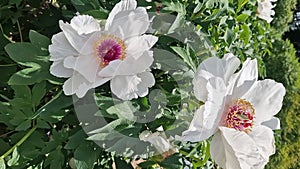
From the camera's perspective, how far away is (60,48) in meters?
0.65

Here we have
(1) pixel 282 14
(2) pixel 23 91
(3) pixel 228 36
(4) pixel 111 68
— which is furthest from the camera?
(1) pixel 282 14

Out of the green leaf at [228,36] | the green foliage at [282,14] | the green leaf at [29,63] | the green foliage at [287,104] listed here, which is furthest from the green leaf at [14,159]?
the green foliage at [282,14]

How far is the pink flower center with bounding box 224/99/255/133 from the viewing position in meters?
0.69

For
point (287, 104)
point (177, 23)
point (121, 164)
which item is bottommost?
point (287, 104)

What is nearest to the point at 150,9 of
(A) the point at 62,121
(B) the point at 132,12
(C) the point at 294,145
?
(B) the point at 132,12

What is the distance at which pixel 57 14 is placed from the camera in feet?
2.95

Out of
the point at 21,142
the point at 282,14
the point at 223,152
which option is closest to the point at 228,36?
the point at 223,152

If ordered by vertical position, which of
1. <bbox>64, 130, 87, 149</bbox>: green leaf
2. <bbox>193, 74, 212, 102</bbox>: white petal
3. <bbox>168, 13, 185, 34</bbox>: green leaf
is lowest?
<bbox>64, 130, 87, 149</bbox>: green leaf

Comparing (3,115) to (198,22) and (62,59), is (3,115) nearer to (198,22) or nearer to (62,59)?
(62,59)

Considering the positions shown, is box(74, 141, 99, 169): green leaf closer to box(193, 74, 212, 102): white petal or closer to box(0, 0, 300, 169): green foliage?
box(0, 0, 300, 169): green foliage

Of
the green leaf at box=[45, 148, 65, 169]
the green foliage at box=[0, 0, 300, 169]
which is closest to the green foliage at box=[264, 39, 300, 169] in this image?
the green foliage at box=[0, 0, 300, 169]

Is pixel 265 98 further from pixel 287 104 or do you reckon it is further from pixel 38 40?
pixel 287 104

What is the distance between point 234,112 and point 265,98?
0.19 feet

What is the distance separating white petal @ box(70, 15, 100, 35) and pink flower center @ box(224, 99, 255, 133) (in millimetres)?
222
